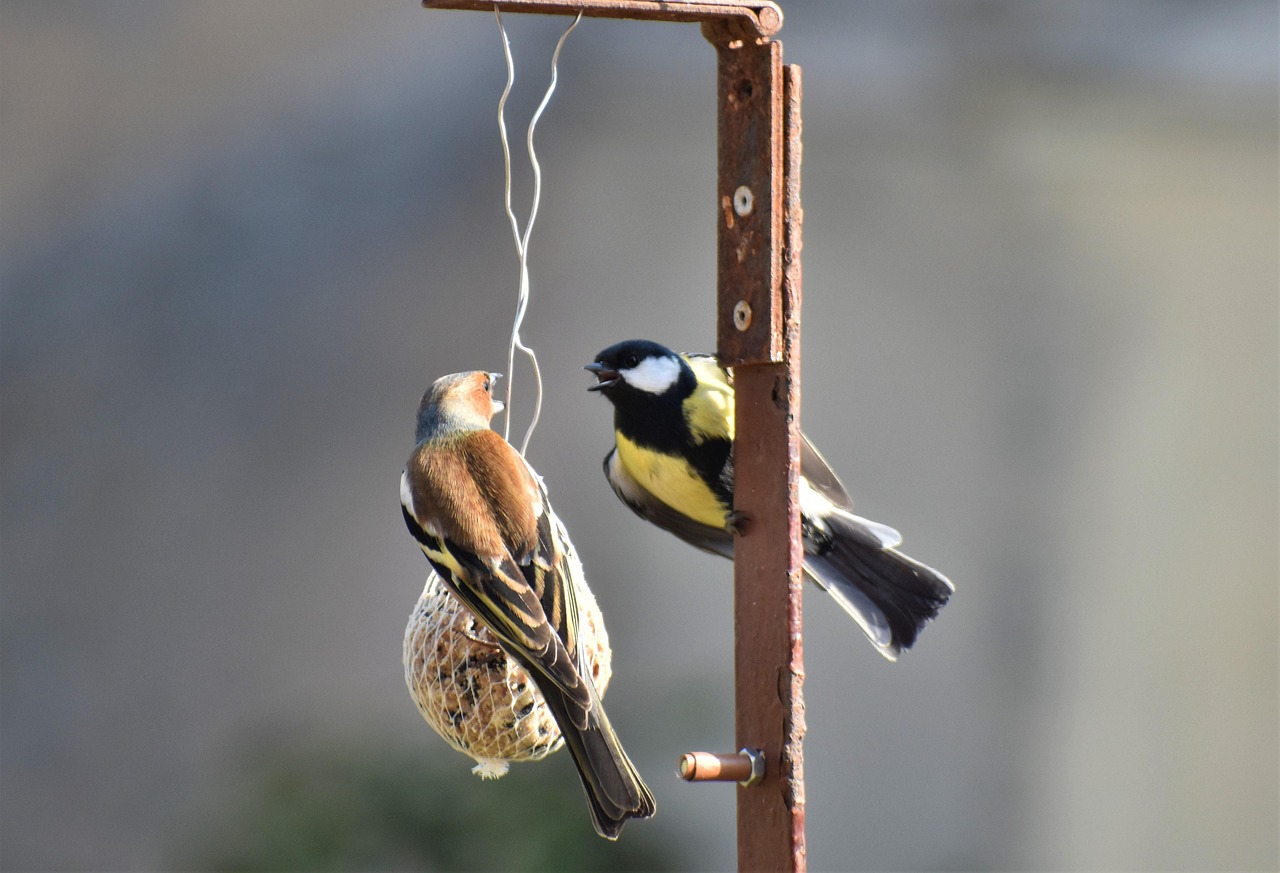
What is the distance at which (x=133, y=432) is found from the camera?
527cm

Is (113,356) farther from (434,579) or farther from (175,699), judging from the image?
(434,579)

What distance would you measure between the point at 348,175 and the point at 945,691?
2639 millimetres

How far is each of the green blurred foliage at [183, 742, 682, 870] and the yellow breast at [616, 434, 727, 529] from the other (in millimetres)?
1738

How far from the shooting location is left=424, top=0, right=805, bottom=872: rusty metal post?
1.85 m

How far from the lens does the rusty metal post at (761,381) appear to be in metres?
1.85

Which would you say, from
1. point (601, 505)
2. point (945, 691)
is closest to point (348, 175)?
point (601, 505)

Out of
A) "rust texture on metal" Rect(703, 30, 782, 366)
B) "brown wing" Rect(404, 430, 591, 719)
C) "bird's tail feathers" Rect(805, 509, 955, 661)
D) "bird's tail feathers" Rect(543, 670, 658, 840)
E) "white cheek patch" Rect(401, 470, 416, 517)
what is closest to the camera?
"rust texture on metal" Rect(703, 30, 782, 366)

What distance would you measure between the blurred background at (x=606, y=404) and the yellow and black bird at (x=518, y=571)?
2612 millimetres

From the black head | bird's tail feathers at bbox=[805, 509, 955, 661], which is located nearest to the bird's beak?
the black head

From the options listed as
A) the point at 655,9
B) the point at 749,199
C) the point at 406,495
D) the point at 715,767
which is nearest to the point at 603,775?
the point at 715,767

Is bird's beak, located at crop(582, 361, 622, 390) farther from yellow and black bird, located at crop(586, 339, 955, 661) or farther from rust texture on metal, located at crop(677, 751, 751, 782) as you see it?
rust texture on metal, located at crop(677, 751, 751, 782)

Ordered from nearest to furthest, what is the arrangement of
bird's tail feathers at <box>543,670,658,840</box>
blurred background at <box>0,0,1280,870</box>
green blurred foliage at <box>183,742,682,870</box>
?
bird's tail feathers at <box>543,670,658,840</box> → green blurred foliage at <box>183,742,682,870</box> → blurred background at <box>0,0,1280,870</box>

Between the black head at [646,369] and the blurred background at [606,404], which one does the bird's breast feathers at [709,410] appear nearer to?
the black head at [646,369]

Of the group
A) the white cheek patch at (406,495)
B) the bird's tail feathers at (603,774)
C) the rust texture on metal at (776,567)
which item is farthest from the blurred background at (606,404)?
the rust texture on metal at (776,567)
